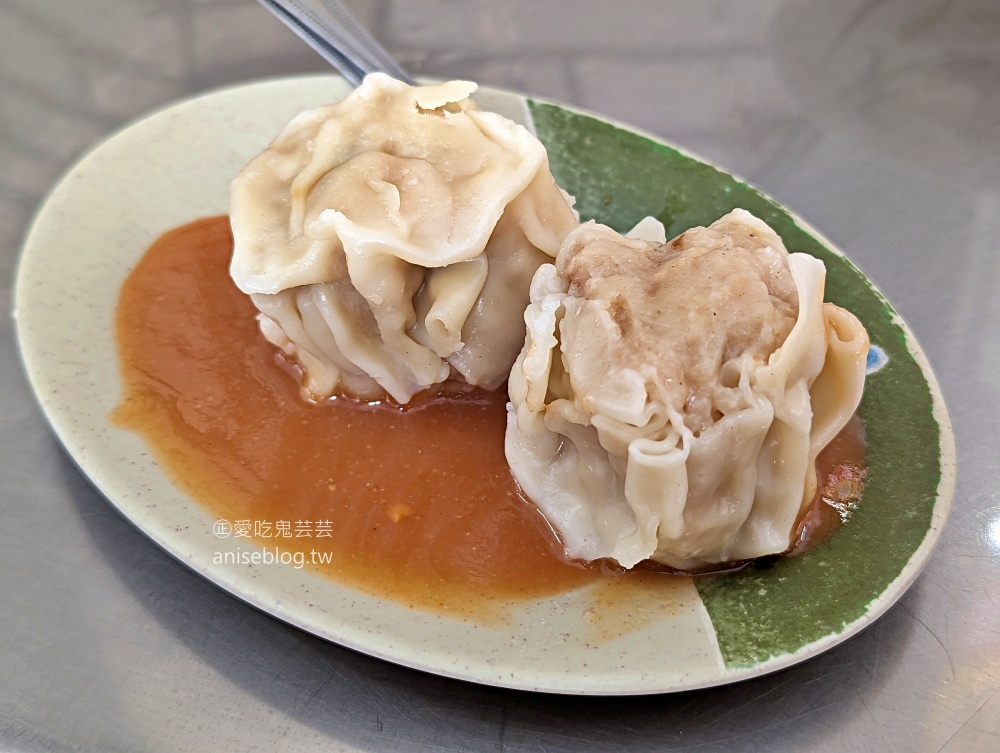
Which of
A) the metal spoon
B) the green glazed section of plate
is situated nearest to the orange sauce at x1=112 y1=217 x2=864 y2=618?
the green glazed section of plate

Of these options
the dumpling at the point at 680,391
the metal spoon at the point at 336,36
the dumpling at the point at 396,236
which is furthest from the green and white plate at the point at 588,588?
the dumpling at the point at 396,236

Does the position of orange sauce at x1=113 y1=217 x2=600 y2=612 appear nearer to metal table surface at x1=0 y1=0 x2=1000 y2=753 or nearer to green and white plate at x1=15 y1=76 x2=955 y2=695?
green and white plate at x1=15 y1=76 x2=955 y2=695

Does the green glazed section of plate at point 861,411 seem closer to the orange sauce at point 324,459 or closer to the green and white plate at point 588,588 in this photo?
the green and white plate at point 588,588

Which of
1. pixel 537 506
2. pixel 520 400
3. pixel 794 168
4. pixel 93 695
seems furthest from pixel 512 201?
pixel 794 168

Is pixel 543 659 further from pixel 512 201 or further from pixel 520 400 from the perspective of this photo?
pixel 512 201

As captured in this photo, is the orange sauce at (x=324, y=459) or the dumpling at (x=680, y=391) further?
the orange sauce at (x=324, y=459)
